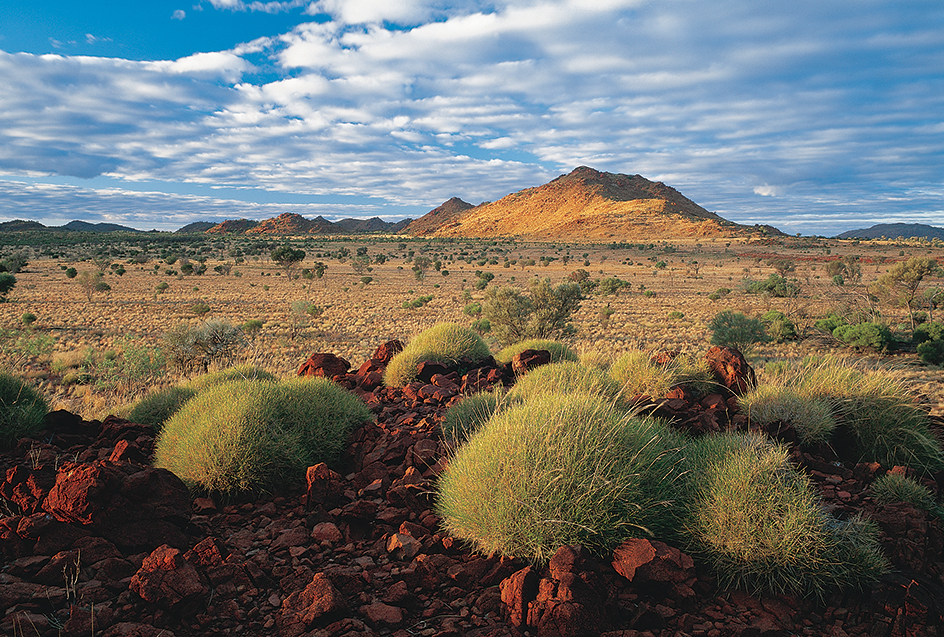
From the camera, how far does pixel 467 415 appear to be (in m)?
6.38

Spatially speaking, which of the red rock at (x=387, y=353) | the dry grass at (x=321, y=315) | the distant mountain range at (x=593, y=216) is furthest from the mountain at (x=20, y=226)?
the red rock at (x=387, y=353)

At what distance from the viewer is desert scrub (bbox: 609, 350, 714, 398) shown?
24.4 ft

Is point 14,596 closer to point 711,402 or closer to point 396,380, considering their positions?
point 396,380

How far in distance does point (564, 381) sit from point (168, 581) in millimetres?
4776

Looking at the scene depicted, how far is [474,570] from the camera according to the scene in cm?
359

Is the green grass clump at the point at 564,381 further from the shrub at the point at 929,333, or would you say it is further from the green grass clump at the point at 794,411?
the shrub at the point at 929,333

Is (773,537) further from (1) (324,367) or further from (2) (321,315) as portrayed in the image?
(2) (321,315)

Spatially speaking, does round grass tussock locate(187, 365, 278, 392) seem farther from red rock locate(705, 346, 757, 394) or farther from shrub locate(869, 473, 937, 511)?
shrub locate(869, 473, 937, 511)

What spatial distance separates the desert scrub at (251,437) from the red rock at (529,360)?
3.33 metres

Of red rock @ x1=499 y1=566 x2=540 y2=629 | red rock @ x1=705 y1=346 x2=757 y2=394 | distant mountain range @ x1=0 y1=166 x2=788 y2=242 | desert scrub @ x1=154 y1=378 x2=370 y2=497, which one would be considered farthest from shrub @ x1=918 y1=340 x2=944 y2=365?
distant mountain range @ x1=0 y1=166 x2=788 y2=242

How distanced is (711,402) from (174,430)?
6.35 m

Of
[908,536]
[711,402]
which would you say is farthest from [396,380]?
[908,536]

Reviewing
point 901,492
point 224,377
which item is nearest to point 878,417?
point 901,492

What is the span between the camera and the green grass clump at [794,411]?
6.17m
